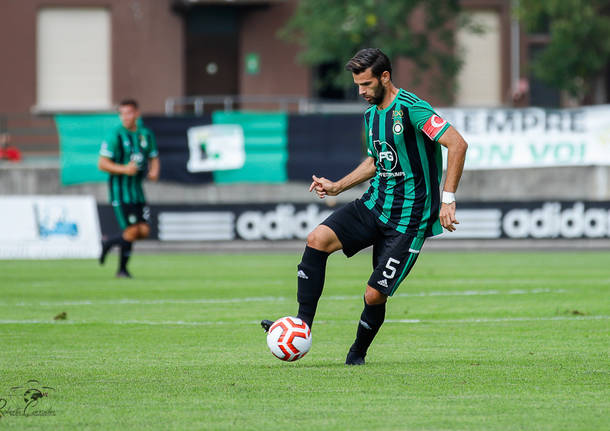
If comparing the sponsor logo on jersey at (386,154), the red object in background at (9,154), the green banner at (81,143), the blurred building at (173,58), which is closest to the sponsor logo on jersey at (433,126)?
the sponsor logo on jersey at (386,154)

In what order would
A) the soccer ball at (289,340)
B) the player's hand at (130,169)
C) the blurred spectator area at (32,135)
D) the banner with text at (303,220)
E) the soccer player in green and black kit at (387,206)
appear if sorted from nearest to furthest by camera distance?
the soccer ball at (289,340) < the soccer player in green and black kit at (387,206) < the player's hand at (130,169) < the banner with text at (303,220) < the blurred spectator area at (32,135)

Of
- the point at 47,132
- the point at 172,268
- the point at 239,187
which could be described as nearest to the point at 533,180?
the point at 239,187

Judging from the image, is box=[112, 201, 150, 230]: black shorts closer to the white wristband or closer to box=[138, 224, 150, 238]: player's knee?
box=[138, 224, 150, 238]: player's knee

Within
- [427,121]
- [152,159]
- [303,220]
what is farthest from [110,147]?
[427,121]

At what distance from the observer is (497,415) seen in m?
5.60

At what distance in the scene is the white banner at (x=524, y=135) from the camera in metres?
23.4

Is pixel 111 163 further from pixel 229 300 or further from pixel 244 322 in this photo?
pixel 244 322

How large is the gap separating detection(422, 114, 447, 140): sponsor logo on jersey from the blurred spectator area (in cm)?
2179

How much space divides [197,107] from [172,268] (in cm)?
1395

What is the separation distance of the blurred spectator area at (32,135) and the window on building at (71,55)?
5.47ft

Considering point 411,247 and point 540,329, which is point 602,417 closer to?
point 411,247

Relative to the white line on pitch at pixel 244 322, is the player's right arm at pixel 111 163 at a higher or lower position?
higher

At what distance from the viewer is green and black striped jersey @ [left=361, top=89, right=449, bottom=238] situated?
7.21 metres

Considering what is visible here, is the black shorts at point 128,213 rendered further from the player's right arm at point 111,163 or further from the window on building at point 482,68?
the window on building at point 482,68
